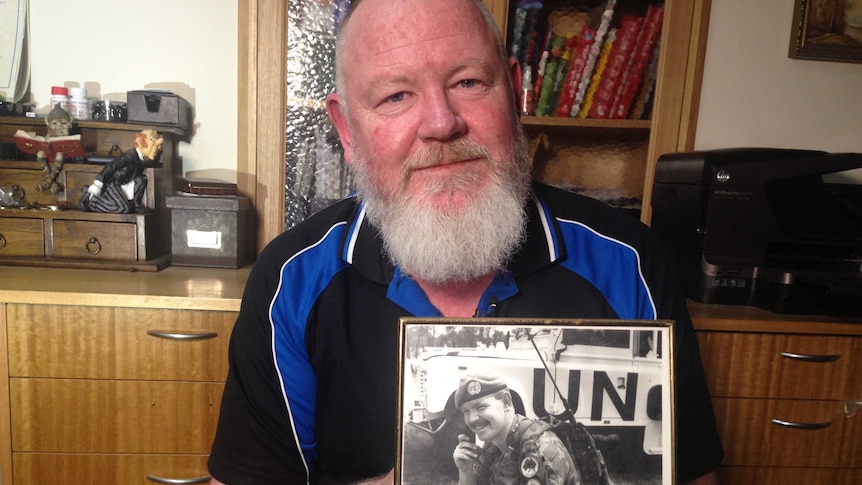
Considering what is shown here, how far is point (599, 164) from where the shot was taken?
1.68m

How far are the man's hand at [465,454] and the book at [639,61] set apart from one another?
1.31 metres

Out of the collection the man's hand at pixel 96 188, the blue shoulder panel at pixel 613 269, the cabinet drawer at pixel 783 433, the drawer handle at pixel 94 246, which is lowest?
the cabinet drawer at pixel 783 433

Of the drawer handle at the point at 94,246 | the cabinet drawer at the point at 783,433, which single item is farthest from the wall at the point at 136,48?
the cabinet drawer at the point at 783,433

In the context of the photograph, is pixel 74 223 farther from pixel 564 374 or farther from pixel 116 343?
pixel 564 374

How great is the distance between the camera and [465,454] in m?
0.51

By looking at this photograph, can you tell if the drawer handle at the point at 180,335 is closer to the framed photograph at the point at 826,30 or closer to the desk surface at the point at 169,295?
the desk surface at the point at 169,295

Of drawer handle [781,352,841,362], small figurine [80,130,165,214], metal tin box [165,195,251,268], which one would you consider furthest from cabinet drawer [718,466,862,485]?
small figurine [80,130,165,214]

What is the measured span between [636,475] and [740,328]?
0.80m

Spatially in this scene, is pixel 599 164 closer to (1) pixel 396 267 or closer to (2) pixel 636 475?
(1) pixel 396 267

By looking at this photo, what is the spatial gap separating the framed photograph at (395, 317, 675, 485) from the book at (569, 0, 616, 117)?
115 cm

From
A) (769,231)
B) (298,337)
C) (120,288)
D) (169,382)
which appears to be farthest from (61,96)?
(769,231)

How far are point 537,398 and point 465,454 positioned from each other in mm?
97

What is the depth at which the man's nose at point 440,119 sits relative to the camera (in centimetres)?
72

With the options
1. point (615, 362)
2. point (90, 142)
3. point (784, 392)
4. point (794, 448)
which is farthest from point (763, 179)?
point (90, 142)
